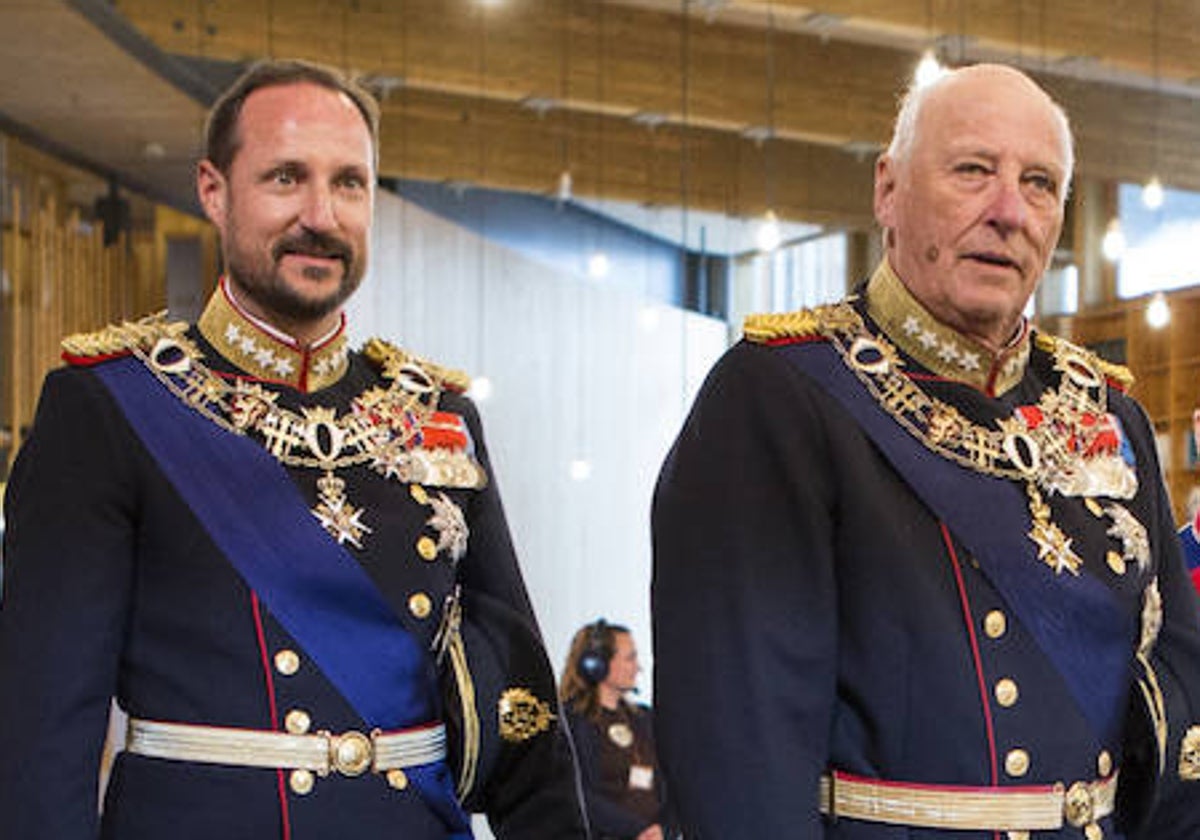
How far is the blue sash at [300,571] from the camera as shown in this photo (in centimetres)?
216

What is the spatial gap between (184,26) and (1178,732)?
22.3ft

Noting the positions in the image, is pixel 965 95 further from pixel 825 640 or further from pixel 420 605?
pixel 420 605

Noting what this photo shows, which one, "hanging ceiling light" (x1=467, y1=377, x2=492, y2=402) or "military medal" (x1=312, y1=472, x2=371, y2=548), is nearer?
"military medal" (x1=312, y1=472, x2=371, y2=548)

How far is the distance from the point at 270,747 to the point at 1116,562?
93 centimetres

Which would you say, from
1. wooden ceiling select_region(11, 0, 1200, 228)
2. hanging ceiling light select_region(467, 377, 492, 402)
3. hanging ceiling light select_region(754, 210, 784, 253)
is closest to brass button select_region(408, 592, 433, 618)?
wooden ceiling select_region(11, 0, 1200, 228)

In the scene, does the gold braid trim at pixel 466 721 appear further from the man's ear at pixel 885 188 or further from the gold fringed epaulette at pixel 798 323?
the man's ear at pixel 885 188

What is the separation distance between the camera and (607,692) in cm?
664

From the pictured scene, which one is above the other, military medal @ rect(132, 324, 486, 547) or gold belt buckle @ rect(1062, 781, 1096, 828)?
military medal @ rect(132, 324, 486, 547)

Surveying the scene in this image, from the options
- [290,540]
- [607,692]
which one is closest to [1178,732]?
[290,540]

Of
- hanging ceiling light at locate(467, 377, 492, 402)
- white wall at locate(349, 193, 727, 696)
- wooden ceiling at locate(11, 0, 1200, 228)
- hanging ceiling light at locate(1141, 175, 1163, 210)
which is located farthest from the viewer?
hanging ceiling light at locate(467, 377, 492, 402)

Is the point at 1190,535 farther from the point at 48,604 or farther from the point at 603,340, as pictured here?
the point at 603,340

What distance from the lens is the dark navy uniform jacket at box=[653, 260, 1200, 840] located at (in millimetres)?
1938

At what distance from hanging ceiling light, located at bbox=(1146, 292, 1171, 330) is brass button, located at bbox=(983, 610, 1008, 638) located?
3.73 m

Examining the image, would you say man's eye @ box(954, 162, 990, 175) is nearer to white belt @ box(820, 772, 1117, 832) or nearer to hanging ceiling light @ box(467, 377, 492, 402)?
white belt @ box(820, 772, 1117, 832)
